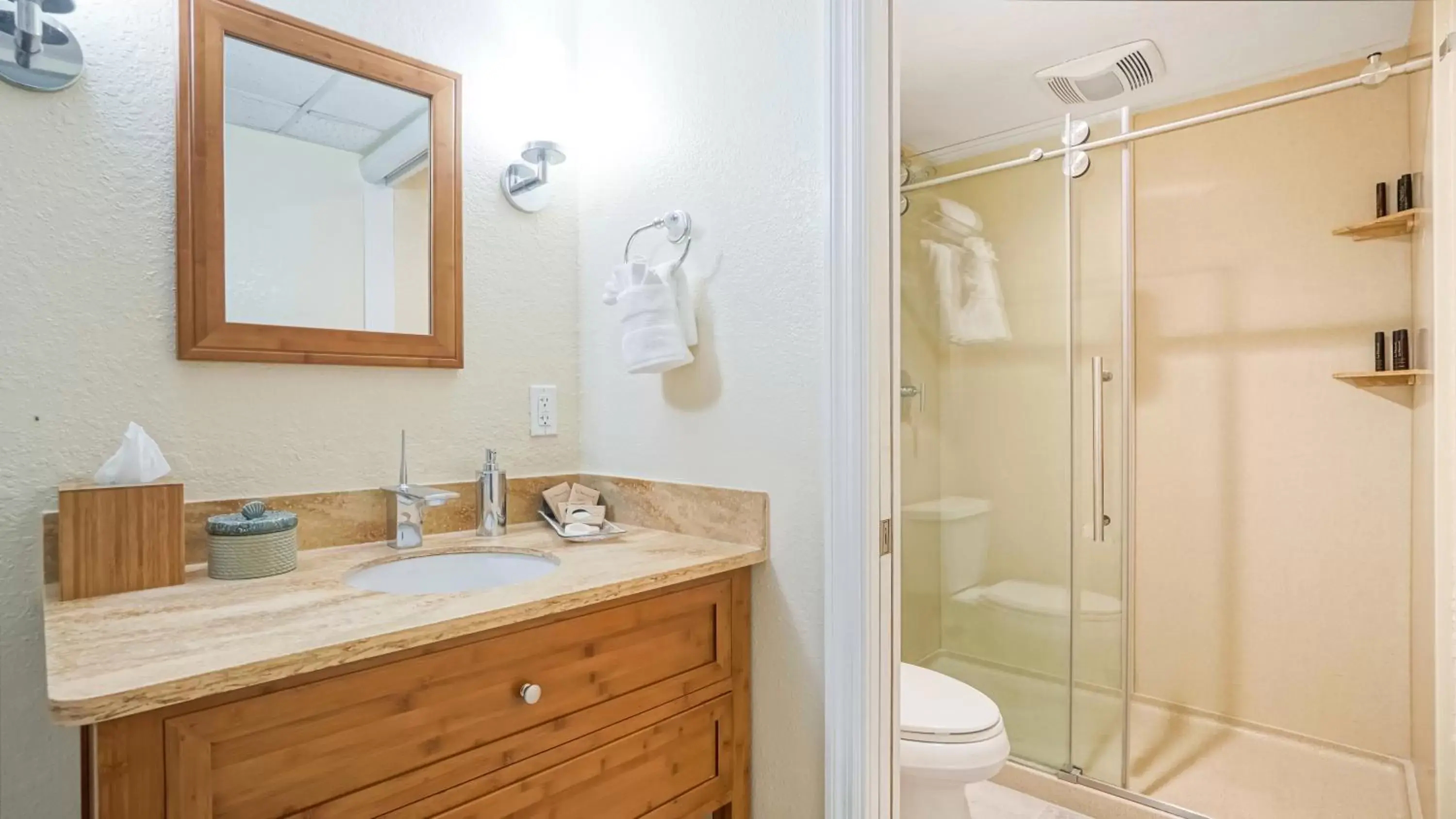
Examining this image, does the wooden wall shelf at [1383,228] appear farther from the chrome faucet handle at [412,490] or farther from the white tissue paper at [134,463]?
the white tissue paper at [134,463]

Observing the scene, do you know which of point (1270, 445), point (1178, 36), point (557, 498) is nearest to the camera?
point (1178, 36)

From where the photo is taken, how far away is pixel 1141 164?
1.99m

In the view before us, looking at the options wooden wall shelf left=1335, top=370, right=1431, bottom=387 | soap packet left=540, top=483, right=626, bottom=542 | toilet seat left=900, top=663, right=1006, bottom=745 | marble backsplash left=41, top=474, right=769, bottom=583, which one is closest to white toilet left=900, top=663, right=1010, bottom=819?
toilet seat left=900, top=663, right=1006, bottom=745

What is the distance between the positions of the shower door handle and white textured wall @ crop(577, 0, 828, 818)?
1283 millimetres

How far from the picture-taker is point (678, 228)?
4.70 feet

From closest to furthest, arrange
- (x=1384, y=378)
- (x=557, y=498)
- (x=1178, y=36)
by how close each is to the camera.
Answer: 1. (x=1178, y=36)
2. (x=557, y=498)
3. (x=1384, y=378)

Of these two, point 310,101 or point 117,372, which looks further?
point 310,101

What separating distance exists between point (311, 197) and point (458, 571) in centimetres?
78

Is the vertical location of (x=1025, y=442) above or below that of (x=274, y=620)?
above

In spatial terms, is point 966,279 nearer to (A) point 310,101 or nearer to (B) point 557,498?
(B) point 557,498

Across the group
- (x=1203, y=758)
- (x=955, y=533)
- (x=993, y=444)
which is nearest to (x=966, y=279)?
(x=993, y=444)

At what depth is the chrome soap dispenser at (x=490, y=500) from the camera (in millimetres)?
1434

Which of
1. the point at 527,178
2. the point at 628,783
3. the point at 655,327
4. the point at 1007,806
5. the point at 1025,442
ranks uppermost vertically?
the point at 527,178

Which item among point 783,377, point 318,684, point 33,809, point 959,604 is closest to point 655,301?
point 783,377
